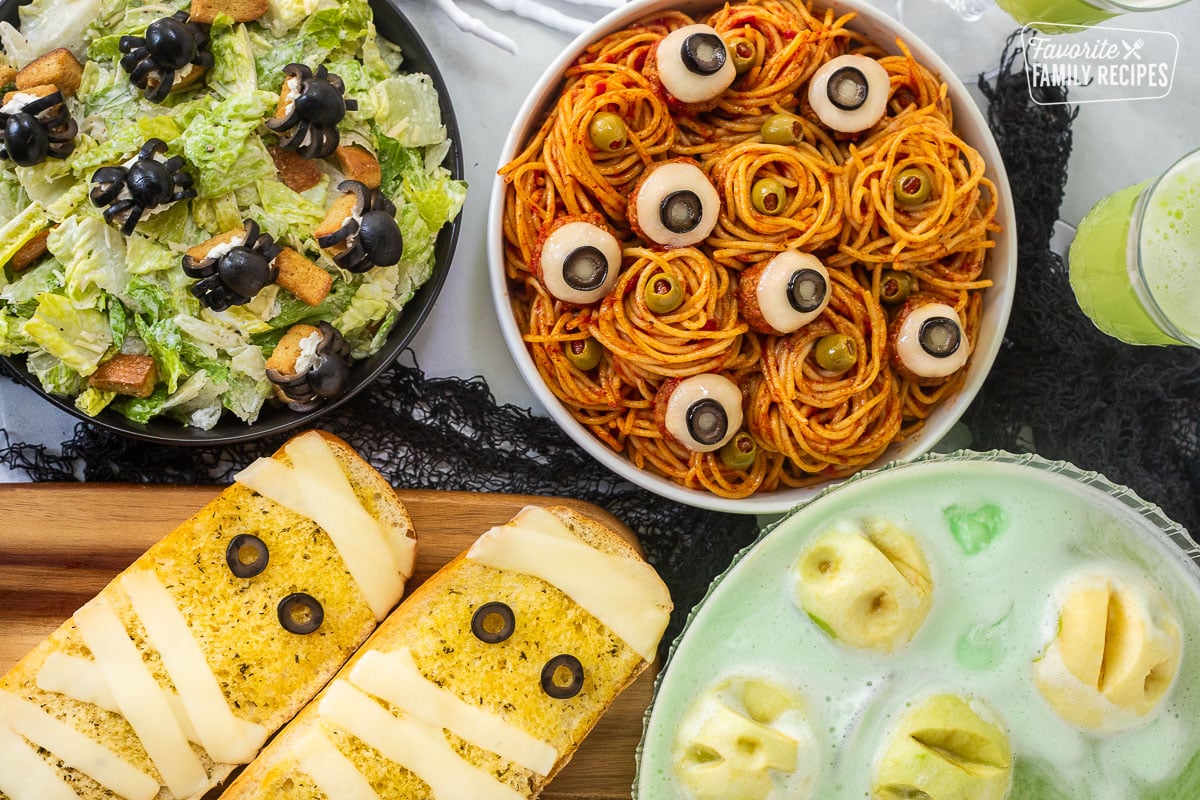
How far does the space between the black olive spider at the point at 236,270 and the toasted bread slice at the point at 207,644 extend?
38 cm

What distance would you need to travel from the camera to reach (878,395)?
2.59 metres

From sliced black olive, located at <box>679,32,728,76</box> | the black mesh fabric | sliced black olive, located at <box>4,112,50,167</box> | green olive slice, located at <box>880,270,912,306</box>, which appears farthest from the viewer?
the black mesh fabric

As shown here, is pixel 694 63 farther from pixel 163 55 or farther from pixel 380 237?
pixel 163 55

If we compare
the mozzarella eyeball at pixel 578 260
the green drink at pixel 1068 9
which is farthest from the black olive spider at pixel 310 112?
the green drink at pixel 1068 9

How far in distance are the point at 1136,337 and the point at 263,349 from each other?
2275 millimetres

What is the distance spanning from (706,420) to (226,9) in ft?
4.97

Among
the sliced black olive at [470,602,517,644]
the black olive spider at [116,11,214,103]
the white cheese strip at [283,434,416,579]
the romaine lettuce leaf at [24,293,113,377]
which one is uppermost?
the black olive spider at [116,11,214,103]

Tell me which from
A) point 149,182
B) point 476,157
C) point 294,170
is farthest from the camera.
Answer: point 476,157

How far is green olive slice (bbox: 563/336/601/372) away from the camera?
8.46 feet

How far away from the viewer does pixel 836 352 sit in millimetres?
2518

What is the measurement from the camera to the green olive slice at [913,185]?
251 cm

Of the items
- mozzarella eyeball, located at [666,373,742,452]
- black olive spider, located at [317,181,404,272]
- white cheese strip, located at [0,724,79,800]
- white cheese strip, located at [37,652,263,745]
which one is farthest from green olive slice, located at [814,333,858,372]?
white cheese strip, located at [0,724,79,800]

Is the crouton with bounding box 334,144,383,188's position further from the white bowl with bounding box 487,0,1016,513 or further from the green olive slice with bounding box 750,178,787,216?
the green olive slice with bounding box 750,178,787,216

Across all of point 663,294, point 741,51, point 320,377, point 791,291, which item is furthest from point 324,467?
point 741,51
